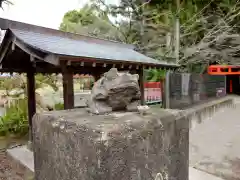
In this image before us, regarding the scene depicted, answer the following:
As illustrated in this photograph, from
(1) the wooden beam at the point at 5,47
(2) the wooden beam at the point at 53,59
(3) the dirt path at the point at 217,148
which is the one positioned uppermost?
(1) the wooden beam at the point at 5,47

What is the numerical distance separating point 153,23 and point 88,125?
10.3 meters

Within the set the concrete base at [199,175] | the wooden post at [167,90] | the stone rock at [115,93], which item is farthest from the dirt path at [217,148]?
the stone rock at [115,93]

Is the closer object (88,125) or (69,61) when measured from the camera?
(88,125)

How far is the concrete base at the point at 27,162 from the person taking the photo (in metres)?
3.55

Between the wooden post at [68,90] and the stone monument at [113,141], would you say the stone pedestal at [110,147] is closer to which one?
the stone monument at [113,141]

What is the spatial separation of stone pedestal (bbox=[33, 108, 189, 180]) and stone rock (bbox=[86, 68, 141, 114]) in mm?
159

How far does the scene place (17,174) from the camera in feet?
13.5

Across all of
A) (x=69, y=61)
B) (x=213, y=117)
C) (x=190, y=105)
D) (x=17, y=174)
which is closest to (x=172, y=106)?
(x=190, y=105)

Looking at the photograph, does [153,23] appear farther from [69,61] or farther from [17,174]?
[17,174]

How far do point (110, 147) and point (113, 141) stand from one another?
0.05 m

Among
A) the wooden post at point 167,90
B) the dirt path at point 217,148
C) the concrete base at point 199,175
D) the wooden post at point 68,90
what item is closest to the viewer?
the concrete base at point 199,175

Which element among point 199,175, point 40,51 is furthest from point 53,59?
point 199,175

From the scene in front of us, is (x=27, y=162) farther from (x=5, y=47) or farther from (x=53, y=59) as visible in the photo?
(x=5, y=47)

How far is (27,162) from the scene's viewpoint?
427 centimetres
